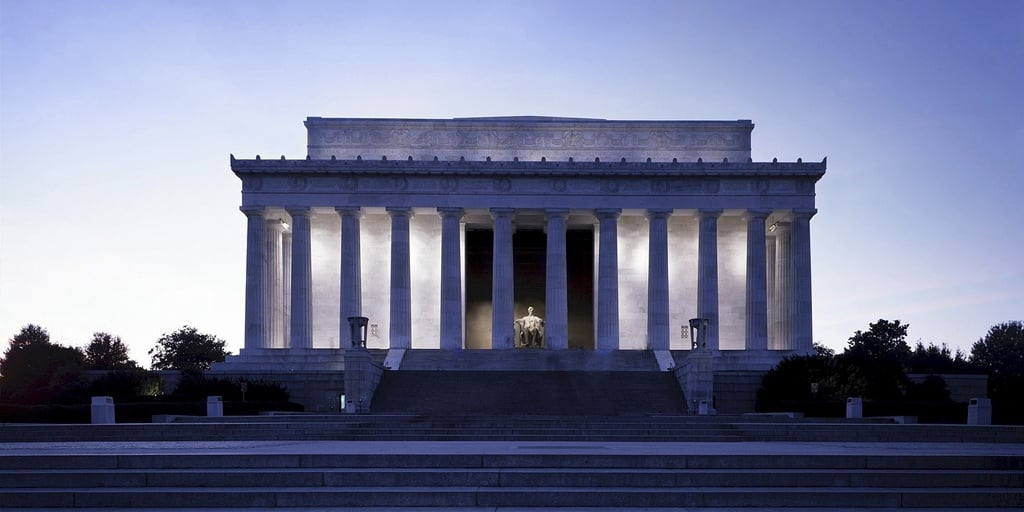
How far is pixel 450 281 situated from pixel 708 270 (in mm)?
18062

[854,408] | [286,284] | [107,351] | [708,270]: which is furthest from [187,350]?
[854,408]

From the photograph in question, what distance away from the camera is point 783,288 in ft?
258

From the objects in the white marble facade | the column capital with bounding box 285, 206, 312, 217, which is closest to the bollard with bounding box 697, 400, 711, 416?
the white marble facade

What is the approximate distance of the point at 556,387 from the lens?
59125 mm

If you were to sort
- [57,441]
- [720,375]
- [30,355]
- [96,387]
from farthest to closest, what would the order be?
[30,355]
[720,375]
[96,387]
[57,441]

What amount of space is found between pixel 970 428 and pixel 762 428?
654cm

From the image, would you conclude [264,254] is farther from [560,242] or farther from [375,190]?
[560,242]

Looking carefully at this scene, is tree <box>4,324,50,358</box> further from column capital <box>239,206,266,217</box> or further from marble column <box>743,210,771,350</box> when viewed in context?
marble column <box>743,210,771,350</box>

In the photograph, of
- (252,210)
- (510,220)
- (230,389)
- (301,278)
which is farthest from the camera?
(510,220)

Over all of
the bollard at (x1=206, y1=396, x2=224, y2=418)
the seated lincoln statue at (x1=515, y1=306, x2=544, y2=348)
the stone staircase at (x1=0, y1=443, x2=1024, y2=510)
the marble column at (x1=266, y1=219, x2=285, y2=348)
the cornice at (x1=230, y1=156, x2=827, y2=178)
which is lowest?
the bollard at (x1=206, y1=396, x2=224, y2=418)

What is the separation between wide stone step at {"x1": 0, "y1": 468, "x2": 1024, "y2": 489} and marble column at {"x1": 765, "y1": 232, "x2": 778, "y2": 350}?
5967cm

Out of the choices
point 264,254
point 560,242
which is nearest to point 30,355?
point 264,254

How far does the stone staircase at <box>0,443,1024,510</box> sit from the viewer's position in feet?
64.7

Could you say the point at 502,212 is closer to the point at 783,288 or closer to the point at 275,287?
the point at 275,287
